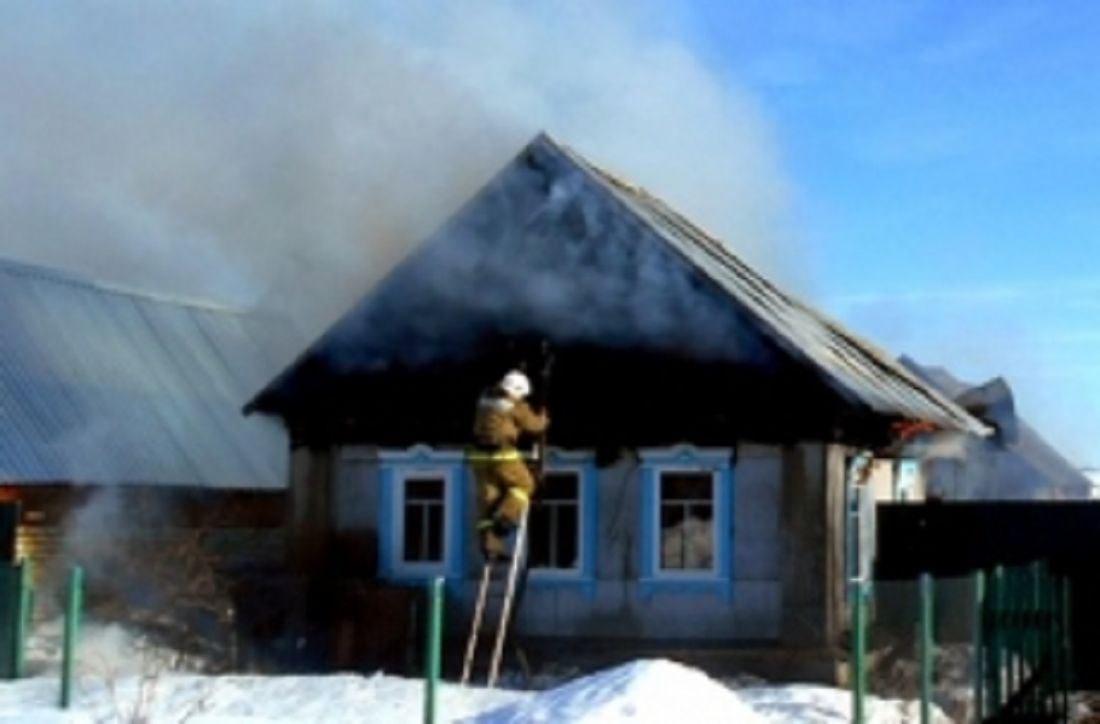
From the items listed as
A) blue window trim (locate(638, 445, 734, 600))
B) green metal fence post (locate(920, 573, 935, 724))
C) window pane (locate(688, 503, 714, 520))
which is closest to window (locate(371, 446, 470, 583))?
blue window trim (locate(638, 445, 734, 600))

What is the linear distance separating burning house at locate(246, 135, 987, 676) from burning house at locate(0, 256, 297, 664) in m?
2.22

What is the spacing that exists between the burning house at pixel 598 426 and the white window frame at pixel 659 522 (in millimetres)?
19

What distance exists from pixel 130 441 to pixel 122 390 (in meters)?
1.44

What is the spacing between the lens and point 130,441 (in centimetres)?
2445

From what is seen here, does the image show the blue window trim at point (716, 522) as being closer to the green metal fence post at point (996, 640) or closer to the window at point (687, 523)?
the window at point (687, 523)

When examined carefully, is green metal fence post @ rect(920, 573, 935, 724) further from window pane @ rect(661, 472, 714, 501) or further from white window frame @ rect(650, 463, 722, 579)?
window pane @ rect(661, 472, 714, 501)

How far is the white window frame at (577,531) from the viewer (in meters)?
17.5

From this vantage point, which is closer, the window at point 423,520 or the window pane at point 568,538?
the window pane at point 568,538

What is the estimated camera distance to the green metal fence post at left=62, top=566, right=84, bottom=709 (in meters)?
13.0

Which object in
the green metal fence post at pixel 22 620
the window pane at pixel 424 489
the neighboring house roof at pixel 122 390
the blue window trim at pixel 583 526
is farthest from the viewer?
the neighboring house roof at pixel 122 390

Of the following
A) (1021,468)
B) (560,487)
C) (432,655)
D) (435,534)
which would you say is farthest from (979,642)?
(1021,468)

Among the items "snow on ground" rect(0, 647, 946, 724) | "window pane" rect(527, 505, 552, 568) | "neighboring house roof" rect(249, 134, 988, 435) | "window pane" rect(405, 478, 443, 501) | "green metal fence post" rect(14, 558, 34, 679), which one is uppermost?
"neighboring house roof" rect(249, 134, 988, 435)

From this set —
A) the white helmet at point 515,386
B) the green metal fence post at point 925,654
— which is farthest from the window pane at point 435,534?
the green metal fence post at point 925,654

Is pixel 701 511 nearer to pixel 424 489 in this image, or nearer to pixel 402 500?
pixel 424 489
